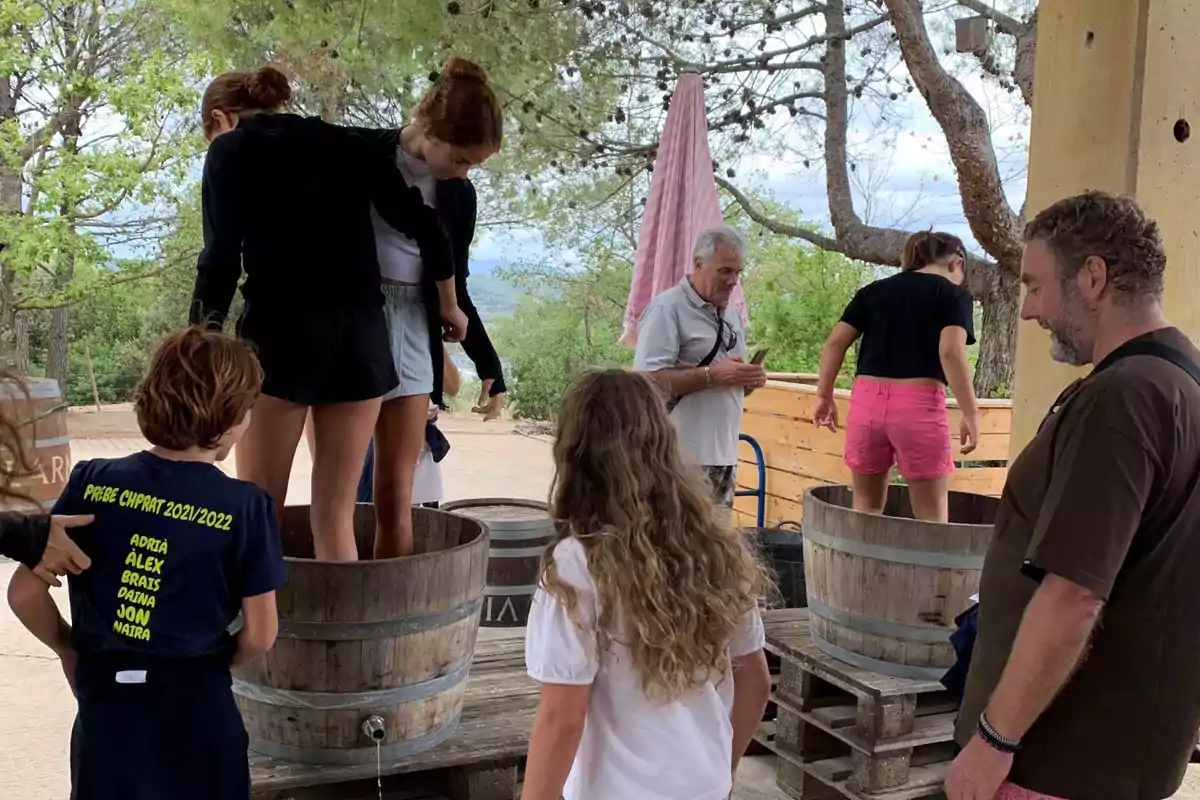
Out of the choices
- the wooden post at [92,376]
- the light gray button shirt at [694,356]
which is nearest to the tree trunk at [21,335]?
the wooden post at [92,376]

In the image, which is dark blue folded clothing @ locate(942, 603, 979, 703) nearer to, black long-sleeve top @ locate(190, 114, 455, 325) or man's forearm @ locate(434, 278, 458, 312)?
man's forearm @ locate(434, 278, 458, 312)

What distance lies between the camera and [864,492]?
384cm

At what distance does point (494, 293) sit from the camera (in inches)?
694

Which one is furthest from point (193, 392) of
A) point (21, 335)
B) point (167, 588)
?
point (21, 335)

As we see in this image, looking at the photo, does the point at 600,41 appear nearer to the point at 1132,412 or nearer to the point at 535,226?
the point at 1132,412

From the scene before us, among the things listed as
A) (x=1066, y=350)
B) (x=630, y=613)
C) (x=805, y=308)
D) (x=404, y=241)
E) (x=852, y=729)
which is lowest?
(x=852, y=729)

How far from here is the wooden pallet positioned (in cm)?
288

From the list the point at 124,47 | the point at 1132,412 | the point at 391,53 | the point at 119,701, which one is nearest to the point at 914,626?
the point at 1132,412

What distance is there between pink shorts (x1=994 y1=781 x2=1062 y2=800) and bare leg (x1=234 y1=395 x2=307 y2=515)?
151cm

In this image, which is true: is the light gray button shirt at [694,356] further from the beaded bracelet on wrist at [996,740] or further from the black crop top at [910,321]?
the beaded bracelet on wrist at [996,740]

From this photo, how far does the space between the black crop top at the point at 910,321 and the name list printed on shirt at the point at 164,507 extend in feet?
9.16

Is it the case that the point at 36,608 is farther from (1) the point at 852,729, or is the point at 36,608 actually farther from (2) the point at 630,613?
(1) the point at 852,729

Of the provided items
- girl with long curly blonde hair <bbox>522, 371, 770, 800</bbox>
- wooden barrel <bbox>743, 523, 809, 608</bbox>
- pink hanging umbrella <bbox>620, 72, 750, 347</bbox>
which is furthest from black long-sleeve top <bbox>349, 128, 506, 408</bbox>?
pink hanging umbrella <bbox>620, 72, 750, 347</bbox>

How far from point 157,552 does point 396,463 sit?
34.0 inches
